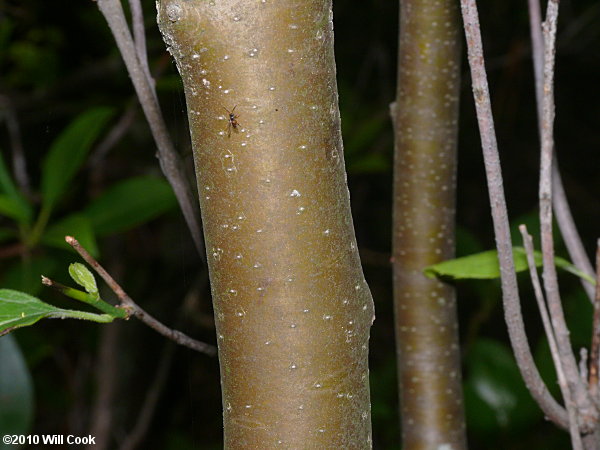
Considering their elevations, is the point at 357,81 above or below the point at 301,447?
above

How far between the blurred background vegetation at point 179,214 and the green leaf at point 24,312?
0.64 meters

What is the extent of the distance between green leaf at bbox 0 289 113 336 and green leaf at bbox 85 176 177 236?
26.6 inches

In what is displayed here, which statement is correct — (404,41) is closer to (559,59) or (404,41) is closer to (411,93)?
(411,93)

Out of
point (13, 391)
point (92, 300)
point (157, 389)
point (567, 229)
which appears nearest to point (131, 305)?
point (92, 300)

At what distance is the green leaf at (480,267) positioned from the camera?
0.58m

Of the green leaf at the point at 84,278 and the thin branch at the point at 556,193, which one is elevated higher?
the thin branch at the point at 556,193

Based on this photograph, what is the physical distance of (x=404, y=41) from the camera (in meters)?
0.64

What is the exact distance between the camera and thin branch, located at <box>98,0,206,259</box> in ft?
1.69

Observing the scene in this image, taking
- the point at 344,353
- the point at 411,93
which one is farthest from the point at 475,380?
the point at 344,353

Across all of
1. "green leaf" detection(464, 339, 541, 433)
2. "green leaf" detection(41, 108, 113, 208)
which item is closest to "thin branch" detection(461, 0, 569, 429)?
"green leaf" detection(464, 339, 541, 433)

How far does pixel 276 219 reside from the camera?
1.24 feet

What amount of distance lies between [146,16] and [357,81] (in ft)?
2.57

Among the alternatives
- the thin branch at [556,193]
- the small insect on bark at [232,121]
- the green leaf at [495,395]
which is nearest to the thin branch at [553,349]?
the thin branch at [556,193]

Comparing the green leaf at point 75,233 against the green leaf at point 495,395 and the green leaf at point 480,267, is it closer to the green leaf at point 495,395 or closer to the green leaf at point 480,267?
the green leaf at point 480,267
